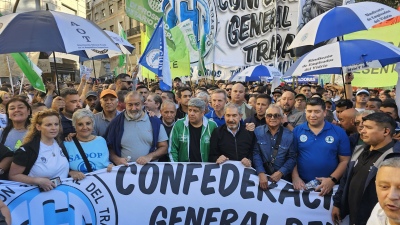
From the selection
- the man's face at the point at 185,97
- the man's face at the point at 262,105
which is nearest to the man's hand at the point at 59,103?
the man's face at the point at 185,97

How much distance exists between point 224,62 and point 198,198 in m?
7.34

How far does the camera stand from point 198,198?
3.84 metres

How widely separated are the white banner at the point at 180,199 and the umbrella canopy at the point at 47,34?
1407mm

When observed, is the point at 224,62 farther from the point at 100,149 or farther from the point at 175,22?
the point at 100,149

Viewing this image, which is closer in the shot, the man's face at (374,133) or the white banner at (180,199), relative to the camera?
the man's face at (374,133)

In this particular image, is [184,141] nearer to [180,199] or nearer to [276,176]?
[180,199]

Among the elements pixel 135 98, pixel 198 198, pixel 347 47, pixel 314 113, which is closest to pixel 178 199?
pixel 198 198

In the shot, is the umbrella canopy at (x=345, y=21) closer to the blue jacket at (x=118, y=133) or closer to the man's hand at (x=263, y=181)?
the man's hand at (x=263, y=181)

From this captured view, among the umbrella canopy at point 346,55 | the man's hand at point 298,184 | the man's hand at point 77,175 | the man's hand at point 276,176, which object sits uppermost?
the umbrella canopy at point 346,55

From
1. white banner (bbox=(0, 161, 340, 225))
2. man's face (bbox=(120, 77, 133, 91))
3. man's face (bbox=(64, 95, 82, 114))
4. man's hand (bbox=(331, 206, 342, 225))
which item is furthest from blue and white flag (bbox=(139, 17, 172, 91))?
man's hand (bbox=(331, 206, 342, 225))

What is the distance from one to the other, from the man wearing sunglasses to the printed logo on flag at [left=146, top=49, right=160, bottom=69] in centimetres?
336

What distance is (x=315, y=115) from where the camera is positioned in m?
3.82

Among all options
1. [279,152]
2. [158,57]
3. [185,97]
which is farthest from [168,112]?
[158,57]

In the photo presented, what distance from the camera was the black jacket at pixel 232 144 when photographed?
3.96m
